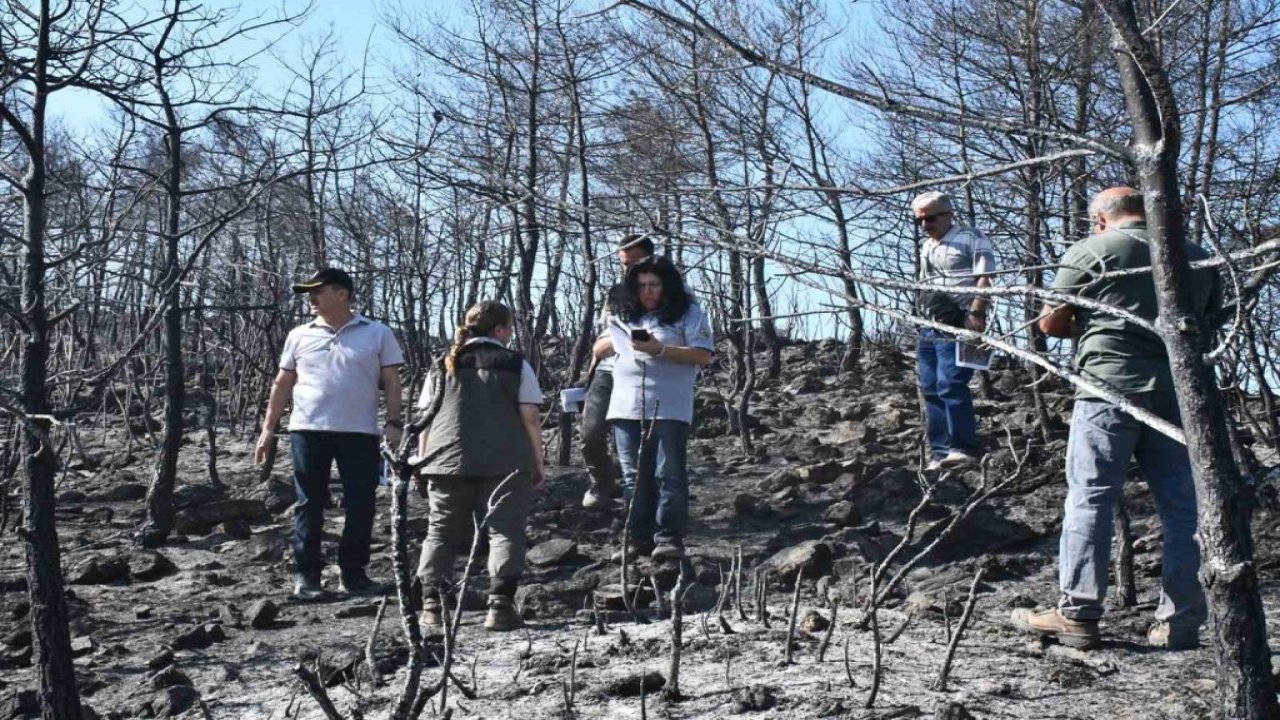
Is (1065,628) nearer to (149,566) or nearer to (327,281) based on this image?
A: (327,281)

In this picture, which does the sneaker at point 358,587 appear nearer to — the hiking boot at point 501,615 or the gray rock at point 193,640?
the gray rock at point 193,640

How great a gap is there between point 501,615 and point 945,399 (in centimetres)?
282

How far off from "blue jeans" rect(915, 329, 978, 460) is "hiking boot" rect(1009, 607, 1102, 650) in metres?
2.52

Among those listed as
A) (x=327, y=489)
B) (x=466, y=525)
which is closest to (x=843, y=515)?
(x=466, y=525)

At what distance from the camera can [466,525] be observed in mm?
5902

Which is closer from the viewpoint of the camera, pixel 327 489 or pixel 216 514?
pixel 327 489

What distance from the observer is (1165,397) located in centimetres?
439

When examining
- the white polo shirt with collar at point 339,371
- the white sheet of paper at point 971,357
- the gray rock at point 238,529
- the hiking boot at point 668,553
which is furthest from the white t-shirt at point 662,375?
the gray rock at point 238,529

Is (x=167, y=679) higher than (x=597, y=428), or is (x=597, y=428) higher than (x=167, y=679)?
(x=597, y=428)

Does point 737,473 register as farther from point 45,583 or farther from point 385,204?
point 45,583

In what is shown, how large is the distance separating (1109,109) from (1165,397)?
596 cm

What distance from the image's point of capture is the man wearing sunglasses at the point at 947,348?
6324mm

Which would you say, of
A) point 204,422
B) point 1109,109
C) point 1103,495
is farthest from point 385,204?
point 1103,495

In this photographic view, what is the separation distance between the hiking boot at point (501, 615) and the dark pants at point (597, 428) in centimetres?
218
